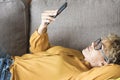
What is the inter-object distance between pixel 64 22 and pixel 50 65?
38cm

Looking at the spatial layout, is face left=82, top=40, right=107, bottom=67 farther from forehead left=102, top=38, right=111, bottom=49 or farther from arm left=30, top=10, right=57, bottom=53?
arm left=30, top=10, right=57, bottom=53

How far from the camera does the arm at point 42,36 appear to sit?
1.73 metres

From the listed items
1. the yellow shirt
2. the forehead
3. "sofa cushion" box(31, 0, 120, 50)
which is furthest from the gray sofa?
the forehead

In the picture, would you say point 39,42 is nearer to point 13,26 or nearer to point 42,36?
point 42,36

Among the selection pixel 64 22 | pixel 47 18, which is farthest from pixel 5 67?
pixel 64 22

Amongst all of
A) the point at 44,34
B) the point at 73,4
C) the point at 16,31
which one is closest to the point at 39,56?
the point at 44,34

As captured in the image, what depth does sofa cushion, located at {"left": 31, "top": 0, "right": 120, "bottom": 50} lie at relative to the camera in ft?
5.97

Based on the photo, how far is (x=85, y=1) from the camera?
1878mm

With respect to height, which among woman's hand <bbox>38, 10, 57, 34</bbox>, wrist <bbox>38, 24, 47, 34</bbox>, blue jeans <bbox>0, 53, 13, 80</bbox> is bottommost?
blue jeans <bbox>0, 53, 13, 80</bbox>

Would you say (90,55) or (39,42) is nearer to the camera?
(90,55)

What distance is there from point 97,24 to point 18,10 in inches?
22.2

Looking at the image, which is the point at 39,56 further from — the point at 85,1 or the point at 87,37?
the point at 85,1

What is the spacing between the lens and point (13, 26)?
1.90 metres

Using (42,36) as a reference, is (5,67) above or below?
below
